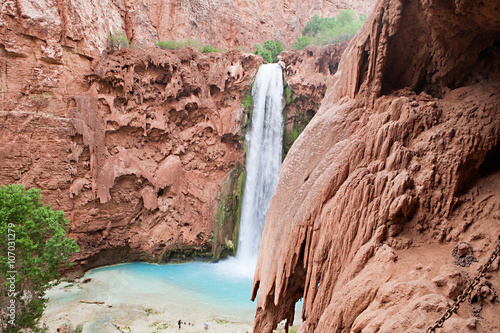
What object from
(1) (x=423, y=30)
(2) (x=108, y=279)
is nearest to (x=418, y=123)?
(1) (x=423, y=30)

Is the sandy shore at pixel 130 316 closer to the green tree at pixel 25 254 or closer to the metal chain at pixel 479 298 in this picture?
the green tree at pixel 25 254

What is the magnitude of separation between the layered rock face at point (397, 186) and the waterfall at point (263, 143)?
11.9 m

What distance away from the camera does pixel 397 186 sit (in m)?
3.85

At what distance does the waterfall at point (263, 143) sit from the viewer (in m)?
17.3

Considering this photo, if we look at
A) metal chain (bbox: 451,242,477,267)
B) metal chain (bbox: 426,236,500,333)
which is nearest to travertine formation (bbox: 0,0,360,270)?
metal chain (bbox: 451,242,477,267)

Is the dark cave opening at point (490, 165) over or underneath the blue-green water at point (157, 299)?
over

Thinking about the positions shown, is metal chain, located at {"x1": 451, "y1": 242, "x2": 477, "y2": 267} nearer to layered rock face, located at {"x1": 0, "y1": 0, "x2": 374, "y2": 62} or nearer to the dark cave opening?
the dark cave opening

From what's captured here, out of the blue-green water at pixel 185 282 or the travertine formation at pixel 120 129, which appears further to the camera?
the travertine formation at pixel 120 129

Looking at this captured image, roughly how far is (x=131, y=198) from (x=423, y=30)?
1411cm

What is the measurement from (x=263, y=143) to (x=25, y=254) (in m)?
12.6

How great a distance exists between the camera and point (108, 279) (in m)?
13.5

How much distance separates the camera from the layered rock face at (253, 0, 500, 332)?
3172 millimetres

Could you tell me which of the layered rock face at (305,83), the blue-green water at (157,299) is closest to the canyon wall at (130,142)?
the blue-green water at (157,299)

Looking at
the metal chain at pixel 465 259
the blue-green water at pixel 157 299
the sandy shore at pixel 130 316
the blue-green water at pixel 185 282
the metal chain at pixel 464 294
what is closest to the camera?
the metal chain at pixel 464 294
